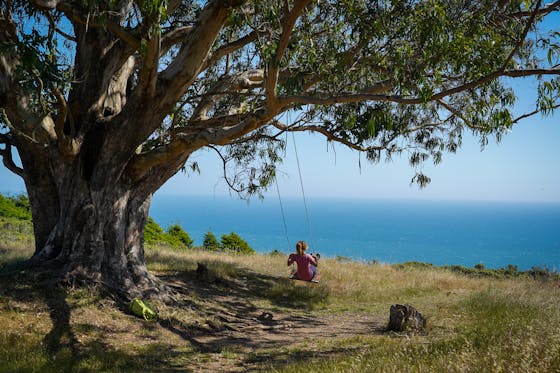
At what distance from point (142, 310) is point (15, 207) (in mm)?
21116

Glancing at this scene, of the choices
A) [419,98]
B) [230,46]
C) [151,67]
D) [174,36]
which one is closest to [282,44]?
[419,98]

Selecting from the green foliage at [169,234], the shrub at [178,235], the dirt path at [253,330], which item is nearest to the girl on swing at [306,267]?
the dirt path at [253,330]

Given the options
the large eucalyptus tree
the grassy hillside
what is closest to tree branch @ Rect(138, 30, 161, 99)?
the large eucalyptus tree

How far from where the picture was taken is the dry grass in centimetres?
514

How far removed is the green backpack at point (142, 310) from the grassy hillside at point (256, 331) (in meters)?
0.10

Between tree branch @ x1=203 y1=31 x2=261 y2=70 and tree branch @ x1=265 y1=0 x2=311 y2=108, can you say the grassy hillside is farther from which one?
tree branch @ x1=203 y1=31 x2=261 y2=70

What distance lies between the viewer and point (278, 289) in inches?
465

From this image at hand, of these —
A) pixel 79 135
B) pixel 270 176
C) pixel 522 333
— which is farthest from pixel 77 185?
pixel 522 333

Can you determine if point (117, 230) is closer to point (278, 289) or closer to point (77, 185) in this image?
point (77, 185)

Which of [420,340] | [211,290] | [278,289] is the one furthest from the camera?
[278,289]

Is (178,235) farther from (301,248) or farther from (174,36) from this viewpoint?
(174,36)

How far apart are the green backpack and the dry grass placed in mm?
139

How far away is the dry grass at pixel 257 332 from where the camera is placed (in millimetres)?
5137

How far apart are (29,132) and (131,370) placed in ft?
13.7
